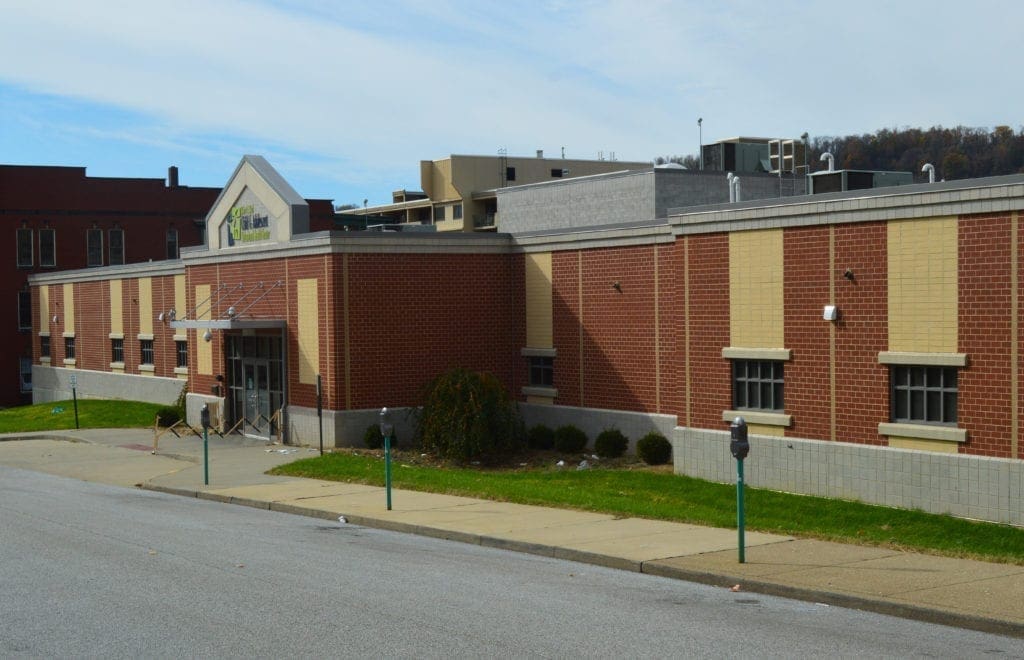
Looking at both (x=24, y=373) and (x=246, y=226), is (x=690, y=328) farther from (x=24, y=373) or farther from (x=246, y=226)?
(x=24, y=373)

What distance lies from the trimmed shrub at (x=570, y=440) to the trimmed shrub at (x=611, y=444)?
85cm

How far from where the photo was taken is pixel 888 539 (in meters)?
16.1

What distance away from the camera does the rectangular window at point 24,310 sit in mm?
61719

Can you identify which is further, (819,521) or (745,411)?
(745,411)

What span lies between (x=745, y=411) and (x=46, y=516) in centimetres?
1248

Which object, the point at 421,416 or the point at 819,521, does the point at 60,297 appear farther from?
the point at 819,521

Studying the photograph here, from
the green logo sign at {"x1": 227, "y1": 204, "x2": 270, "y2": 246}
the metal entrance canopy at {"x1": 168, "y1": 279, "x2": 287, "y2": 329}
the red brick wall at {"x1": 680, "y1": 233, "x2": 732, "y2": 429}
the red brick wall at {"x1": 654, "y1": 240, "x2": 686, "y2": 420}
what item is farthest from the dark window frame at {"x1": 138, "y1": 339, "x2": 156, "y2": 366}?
the red brick wall at {"x1": 680, "y1": 233, "x2": 732, "y2": 429}

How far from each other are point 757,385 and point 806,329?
1.68 metres

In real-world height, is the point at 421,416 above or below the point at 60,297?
below

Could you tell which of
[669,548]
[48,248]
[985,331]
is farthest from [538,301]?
[48,248]

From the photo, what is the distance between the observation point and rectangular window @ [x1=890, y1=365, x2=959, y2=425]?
19047 mm

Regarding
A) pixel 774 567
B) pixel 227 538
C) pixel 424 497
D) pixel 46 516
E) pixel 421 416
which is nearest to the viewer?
pixel 774 567

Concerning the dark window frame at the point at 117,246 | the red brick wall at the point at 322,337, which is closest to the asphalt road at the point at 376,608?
Answer: the red brick wall at the point at 322,337

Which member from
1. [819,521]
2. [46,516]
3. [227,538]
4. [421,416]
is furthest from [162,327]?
[819,521]
